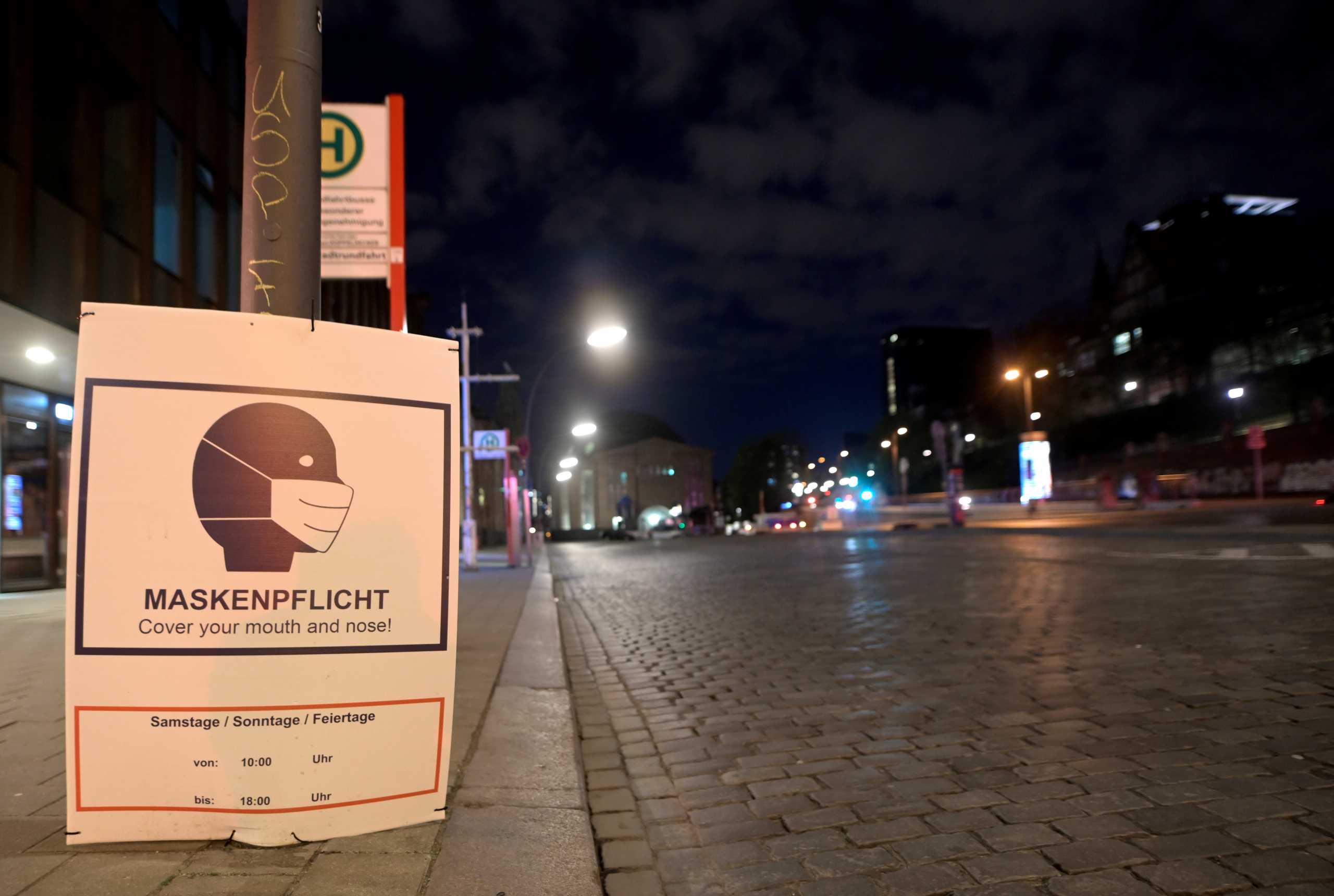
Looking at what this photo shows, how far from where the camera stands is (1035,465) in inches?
1639

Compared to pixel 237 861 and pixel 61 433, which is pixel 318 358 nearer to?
pixel 237 861

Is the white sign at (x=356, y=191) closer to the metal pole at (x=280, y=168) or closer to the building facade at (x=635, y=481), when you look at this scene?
the metal pole at (x=280, y=168)

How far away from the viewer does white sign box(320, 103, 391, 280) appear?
6680 millimetres

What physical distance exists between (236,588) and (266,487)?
0.35 metres

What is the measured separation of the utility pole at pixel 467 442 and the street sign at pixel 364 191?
14.0 metres

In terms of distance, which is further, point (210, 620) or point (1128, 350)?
point (1128, 350)

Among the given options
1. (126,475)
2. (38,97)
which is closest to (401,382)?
(126,475)

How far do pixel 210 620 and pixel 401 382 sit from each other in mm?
1020

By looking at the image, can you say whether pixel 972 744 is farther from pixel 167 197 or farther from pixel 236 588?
pixel 167 197

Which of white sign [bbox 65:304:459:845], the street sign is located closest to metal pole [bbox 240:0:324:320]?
white sign [bbox 65:304:459:845]

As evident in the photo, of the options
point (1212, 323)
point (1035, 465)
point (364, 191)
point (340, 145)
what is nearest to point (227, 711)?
point (364, 191)

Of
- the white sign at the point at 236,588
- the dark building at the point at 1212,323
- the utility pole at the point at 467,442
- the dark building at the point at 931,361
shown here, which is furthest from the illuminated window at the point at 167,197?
the dark building at the point at 931,361

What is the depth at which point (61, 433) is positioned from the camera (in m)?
16.0

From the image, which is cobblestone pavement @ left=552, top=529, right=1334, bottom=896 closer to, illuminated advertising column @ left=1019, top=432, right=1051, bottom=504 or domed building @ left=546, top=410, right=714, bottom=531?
illuminated advertising column @ left=1019, top=432, right=1051, bottom=504
